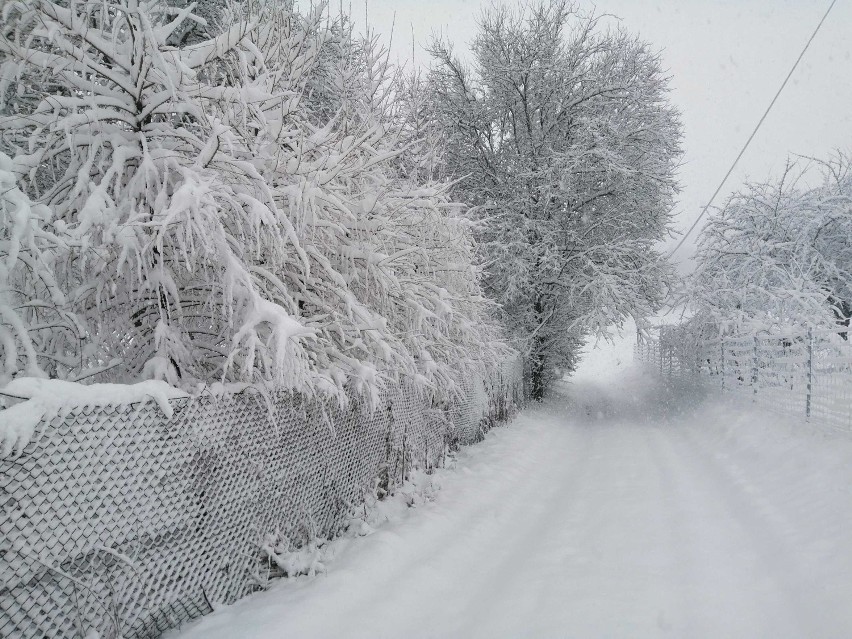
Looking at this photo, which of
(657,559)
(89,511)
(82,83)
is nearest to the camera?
(89,511)

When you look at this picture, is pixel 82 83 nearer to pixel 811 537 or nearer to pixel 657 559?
pixel 657 559

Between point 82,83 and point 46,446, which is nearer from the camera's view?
point 46,446

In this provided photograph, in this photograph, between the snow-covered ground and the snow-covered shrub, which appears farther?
the snow-covered ground

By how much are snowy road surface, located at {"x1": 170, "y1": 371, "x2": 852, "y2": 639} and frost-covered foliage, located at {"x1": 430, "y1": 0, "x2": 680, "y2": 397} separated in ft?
23.1

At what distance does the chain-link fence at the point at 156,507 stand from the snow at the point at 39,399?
6 centimetres

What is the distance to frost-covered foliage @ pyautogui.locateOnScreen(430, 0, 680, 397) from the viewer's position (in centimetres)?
1420

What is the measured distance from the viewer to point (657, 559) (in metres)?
4.61

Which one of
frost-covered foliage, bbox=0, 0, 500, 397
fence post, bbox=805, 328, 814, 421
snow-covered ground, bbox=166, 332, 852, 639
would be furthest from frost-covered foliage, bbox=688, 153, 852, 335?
frost-covered foliage, bbox=0, 0, 500, 397

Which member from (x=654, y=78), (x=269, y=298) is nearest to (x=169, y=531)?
(x=269, y=298)

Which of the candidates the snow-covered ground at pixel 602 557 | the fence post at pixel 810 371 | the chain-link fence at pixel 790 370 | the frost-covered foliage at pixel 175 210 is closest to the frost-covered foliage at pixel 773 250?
the chain-link fence at pixel 790 370

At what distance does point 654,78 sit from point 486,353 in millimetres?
12925

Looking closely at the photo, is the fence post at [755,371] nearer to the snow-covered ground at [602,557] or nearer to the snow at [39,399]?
the snow-covered ground at [602,557]

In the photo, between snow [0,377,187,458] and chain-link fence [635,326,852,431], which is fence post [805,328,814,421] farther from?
snow [0,377,187,458]

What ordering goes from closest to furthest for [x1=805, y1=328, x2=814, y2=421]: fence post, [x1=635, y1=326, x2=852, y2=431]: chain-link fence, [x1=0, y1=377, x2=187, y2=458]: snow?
[x1=0, y1=377, x2=187, y2=458]: snow → [x1=635, y1=326, x2=852, y2=431]: chain-link fence → [x1=805, y1=328, x2=814, y2=421]: fence post
